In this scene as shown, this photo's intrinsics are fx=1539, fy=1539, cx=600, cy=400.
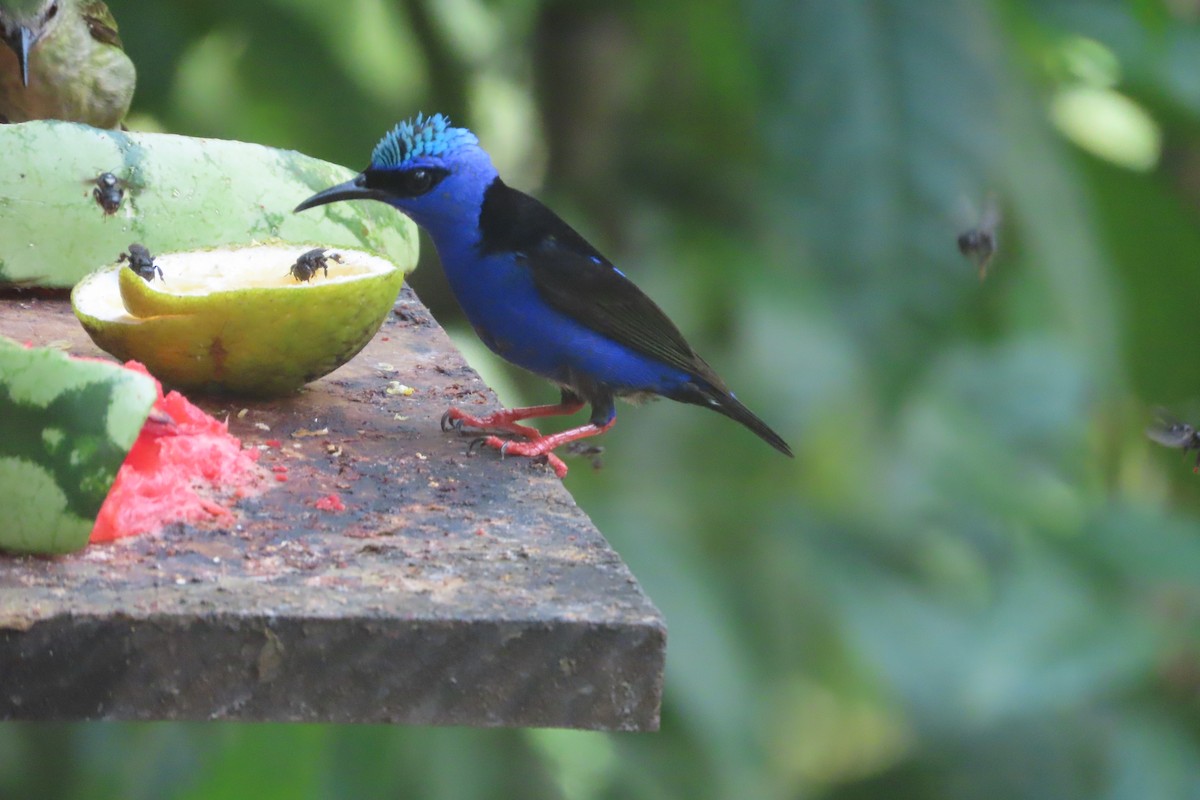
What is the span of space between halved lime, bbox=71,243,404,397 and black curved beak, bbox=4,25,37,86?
0.46 m

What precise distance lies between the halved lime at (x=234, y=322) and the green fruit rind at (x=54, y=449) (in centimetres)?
62

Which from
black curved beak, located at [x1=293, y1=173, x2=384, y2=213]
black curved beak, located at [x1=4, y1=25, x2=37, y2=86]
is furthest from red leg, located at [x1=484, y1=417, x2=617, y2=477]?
black curved beak, located at [x1=4, y1=25, x2=37, y2=86]

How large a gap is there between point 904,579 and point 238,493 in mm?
2618

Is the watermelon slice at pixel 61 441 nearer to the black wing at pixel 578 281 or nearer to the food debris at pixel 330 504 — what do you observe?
the food debris at pixel 330 504

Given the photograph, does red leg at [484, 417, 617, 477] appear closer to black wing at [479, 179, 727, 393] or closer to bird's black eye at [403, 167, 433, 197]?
black wing at [479, 179, 727, 393]

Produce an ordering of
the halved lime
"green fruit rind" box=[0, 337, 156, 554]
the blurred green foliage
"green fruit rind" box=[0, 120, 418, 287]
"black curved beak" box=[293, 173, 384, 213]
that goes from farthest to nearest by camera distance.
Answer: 1. the blurred green foliage
2. "black curved beak" box=[293, 173, 384, 213]
3. "green fruit rind" box=[0, 120, 418, 287]
4. the halved lime
5. "green fruit rind" box=[0, 337, 156, 554]

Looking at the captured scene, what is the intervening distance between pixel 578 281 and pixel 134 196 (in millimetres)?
855

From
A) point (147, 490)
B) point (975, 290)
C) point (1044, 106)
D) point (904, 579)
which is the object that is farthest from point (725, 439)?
point (147, 490)

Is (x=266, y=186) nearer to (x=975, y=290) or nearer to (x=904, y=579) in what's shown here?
(x=975, y=290)

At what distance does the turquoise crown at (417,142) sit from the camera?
9.68 feet

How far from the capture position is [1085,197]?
9.27 feet

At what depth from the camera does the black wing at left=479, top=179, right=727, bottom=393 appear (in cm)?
302

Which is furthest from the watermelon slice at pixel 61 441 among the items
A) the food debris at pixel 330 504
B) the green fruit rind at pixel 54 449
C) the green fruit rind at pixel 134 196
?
the green fruit rind at pixel 134 196

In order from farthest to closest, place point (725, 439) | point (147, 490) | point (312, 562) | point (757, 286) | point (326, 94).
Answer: point (725, 439) < point (757, 286) < point (326, 94) < point (147, 490) < point (312, 562)
